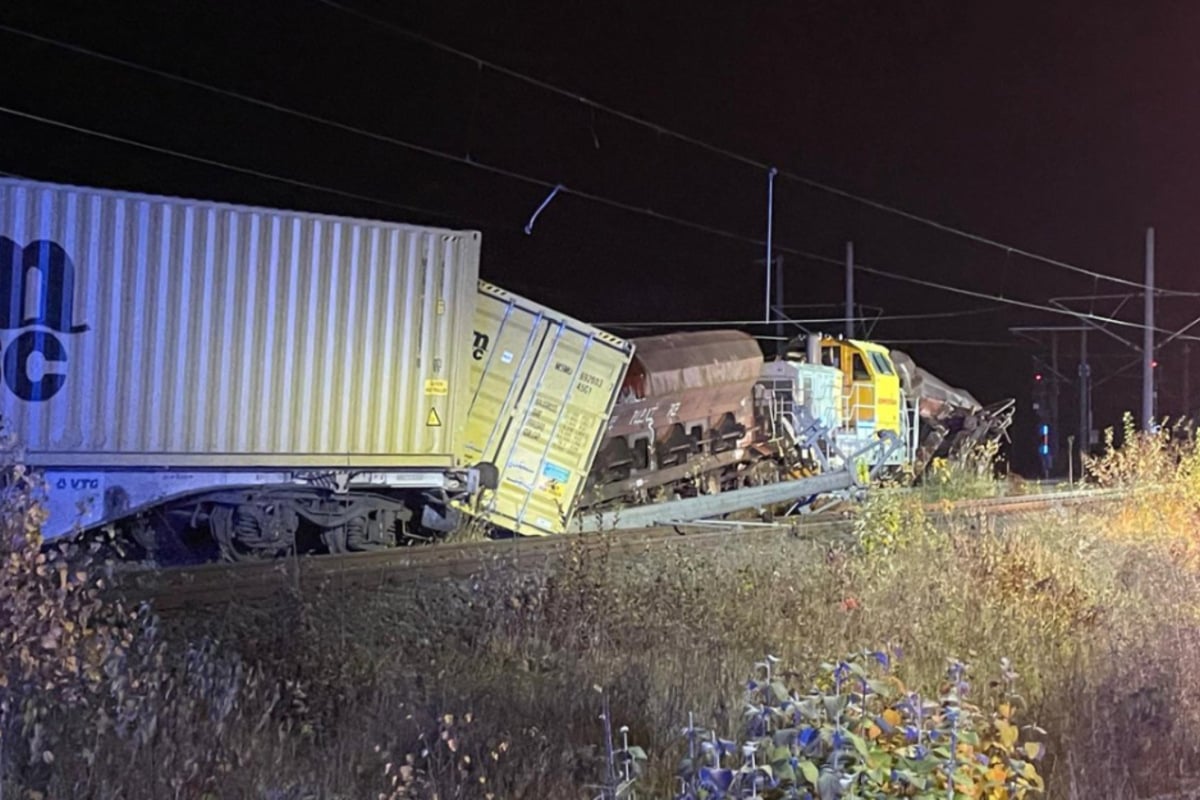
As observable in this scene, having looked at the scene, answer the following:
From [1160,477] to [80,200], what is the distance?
12318 mm

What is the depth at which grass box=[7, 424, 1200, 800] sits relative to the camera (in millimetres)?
4199

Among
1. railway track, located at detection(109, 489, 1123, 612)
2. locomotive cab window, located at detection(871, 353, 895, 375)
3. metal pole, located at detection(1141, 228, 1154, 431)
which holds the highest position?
metal pole, located at detection(1141, 228, 1154, 431)

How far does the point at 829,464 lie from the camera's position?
2158 cm

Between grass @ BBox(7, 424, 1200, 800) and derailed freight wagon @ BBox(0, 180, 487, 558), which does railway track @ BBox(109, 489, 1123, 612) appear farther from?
derailed freight wagon @ BBox(0, 180, 487, 558)

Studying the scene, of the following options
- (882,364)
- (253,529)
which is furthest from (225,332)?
(882,364)

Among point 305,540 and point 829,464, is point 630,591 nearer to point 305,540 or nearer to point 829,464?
point 305,540

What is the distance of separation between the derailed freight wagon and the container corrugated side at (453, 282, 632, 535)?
798mm

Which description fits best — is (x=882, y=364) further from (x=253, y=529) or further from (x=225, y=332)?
(x=225, y=332)

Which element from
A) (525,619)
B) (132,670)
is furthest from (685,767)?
(525,619)

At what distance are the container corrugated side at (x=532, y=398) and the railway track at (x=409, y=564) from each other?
1325 mm

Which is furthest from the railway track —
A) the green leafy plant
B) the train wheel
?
the green leafy plant

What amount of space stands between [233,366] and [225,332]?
0.36 meters

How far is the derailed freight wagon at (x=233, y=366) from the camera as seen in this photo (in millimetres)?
10969

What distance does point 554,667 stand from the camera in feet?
20.7
